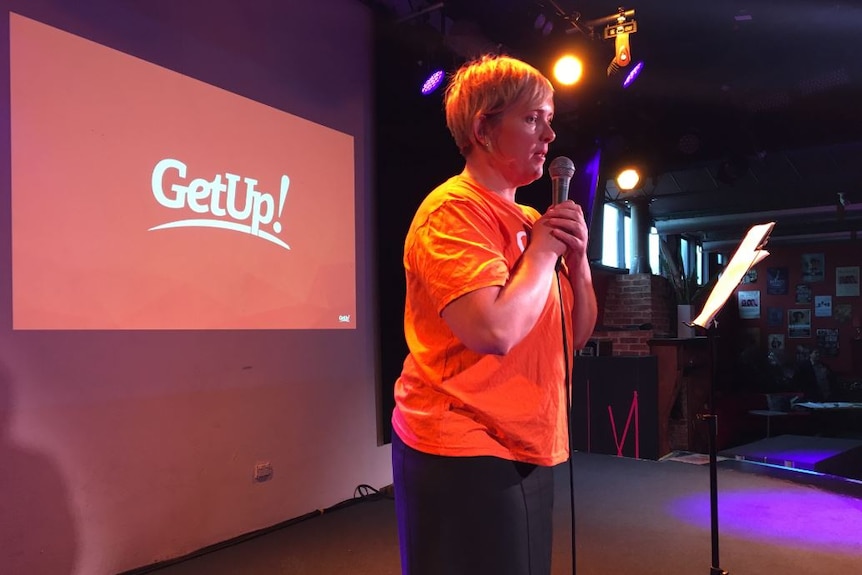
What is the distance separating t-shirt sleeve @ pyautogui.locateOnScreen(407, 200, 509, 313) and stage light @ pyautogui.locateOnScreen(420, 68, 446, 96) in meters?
3.29

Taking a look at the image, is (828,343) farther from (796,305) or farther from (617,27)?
(617,27)

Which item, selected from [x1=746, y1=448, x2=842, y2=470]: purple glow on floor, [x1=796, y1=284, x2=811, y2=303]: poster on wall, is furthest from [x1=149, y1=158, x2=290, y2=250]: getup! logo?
[x1=796, y1=284, x2=811, y2=303]: poster on wall

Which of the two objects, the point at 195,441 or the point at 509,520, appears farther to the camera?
the point at 195,441

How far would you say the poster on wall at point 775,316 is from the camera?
10.3m

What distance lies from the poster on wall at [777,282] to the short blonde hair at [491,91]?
10967 mm

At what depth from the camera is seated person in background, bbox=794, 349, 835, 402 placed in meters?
8.51

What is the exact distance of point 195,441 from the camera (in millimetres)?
2838

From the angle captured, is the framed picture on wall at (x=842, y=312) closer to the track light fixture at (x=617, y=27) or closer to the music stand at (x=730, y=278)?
the track light fixture at (x=617, y=27)

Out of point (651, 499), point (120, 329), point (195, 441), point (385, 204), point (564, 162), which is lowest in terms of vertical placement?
point (651, 499)

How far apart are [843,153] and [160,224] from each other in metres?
6.50

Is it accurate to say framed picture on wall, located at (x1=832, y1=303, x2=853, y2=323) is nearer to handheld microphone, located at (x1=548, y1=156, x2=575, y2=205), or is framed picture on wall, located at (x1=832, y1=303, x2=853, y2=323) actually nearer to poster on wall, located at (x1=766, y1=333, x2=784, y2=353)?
poster on wall, located at (x1=766, y1=333, x2=784, y2=353)

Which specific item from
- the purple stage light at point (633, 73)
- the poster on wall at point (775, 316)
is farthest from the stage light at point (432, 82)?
the poster on wall at point (775, 316)

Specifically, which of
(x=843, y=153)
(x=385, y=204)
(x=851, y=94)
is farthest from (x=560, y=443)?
(x=843, y=153)

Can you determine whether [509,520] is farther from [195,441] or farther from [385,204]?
[385,204]
